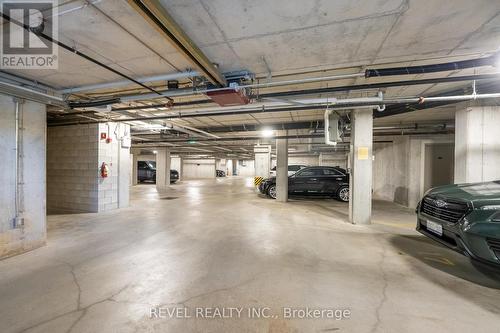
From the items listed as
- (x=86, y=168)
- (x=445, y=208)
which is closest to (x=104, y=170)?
(x=86, y=168)

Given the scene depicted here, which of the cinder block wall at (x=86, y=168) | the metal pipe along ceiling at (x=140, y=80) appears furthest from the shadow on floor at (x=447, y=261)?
the cinder block wall at (x=86, y=168)

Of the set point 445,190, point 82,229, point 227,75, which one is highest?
point 227,75

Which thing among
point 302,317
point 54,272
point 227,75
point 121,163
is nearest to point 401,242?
point 302,317

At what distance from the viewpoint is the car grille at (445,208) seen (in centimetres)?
241

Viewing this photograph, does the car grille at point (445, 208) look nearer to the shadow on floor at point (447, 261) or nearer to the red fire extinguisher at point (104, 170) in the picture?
the shadow on floor at point (447, 261)

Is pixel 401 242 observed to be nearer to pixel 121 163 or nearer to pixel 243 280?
pixel 243 280

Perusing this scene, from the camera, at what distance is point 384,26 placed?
6.45 feet

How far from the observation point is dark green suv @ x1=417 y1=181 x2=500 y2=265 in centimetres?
211

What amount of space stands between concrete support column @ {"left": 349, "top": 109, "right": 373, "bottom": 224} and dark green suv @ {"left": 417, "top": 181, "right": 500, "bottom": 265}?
1638 millimetres

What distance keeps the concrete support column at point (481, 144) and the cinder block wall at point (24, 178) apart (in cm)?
765

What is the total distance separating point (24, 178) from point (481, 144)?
7.97 metres

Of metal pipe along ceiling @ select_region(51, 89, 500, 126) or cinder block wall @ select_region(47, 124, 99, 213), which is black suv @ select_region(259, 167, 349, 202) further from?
cinder block wall @ select_region(47, 124, 99, 213)

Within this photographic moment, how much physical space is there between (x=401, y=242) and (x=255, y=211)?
3.37 m

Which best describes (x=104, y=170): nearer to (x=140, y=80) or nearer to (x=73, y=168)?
(x=73, y=168)
